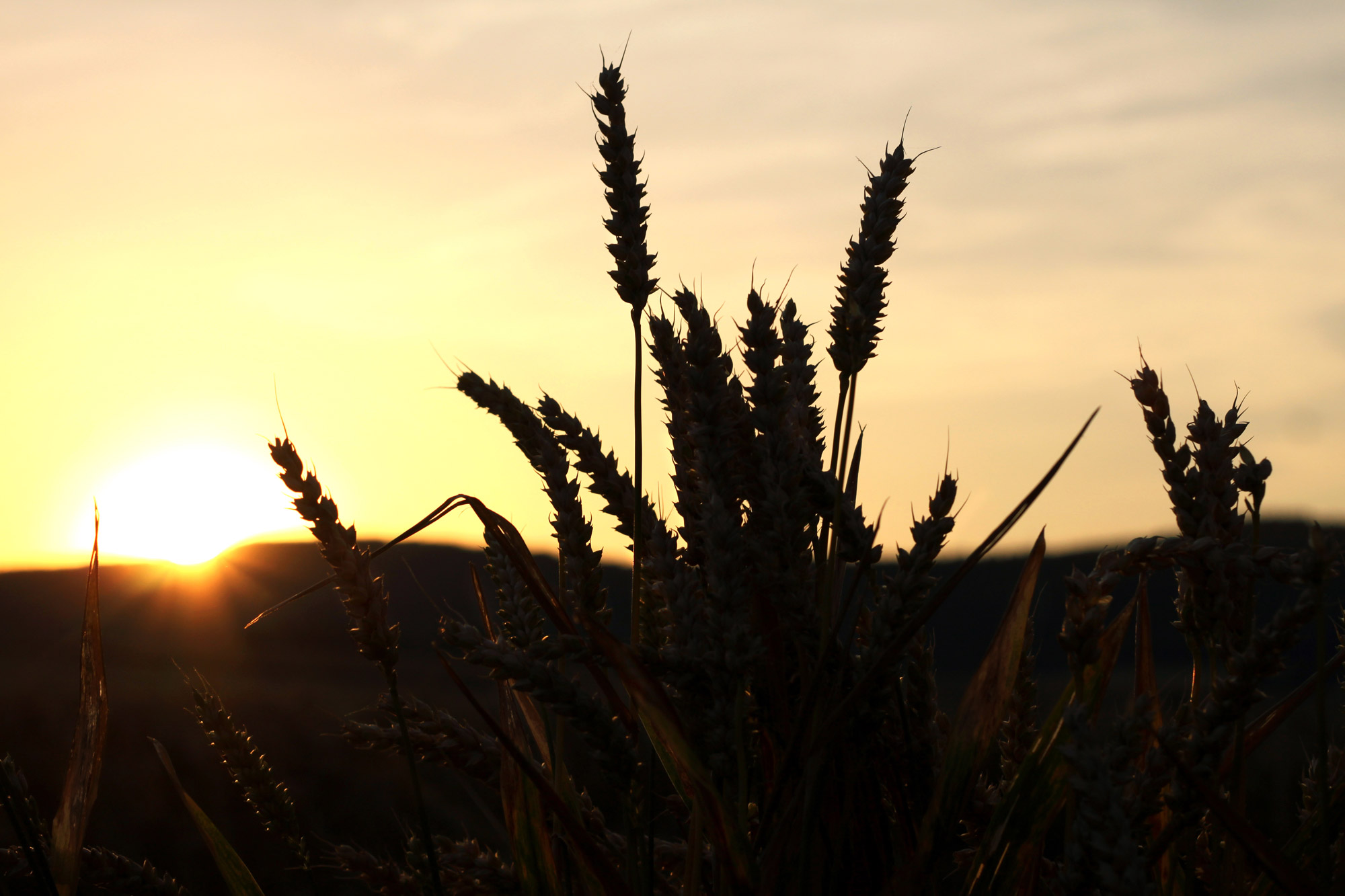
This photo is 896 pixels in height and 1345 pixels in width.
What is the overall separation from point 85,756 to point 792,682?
104cm

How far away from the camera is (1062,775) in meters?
1.18

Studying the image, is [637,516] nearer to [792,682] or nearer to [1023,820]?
[792,682]

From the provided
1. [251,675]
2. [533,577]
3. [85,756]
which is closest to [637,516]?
[533,577]

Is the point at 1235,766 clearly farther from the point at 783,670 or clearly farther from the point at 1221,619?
the point at 783,670

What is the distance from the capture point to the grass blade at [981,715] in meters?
1.10

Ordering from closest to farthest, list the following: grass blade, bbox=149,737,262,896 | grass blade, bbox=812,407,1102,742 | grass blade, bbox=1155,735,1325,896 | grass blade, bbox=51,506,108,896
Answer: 1. grass blade, bbox=1155,735,1325,896
2. grass blade, bbox=812,407,1102,742
3. grass blade, bbox=51,506,108,896
4. grass blade, bbox=149,737,262,896

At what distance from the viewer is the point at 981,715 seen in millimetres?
1192

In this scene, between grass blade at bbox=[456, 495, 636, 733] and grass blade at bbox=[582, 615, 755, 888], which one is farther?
grass blade at bbox=[456, 495, 636, 733]

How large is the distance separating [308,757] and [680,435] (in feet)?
14.0

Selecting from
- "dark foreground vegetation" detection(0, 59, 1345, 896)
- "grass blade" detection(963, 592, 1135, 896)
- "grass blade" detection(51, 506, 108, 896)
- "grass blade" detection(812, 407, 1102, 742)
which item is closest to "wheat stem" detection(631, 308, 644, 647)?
"dark foreground vegetation" detection(0, 59, 1345, 896)

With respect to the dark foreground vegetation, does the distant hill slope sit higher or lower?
lower

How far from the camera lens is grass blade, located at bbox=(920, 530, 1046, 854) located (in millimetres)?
1103

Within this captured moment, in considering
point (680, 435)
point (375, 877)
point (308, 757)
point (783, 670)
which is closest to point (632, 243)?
point (680, 435)

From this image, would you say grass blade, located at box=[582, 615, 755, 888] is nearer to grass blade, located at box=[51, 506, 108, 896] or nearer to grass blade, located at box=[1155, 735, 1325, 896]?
grass blade, located at box=[1155, 735, 1325, 896]
